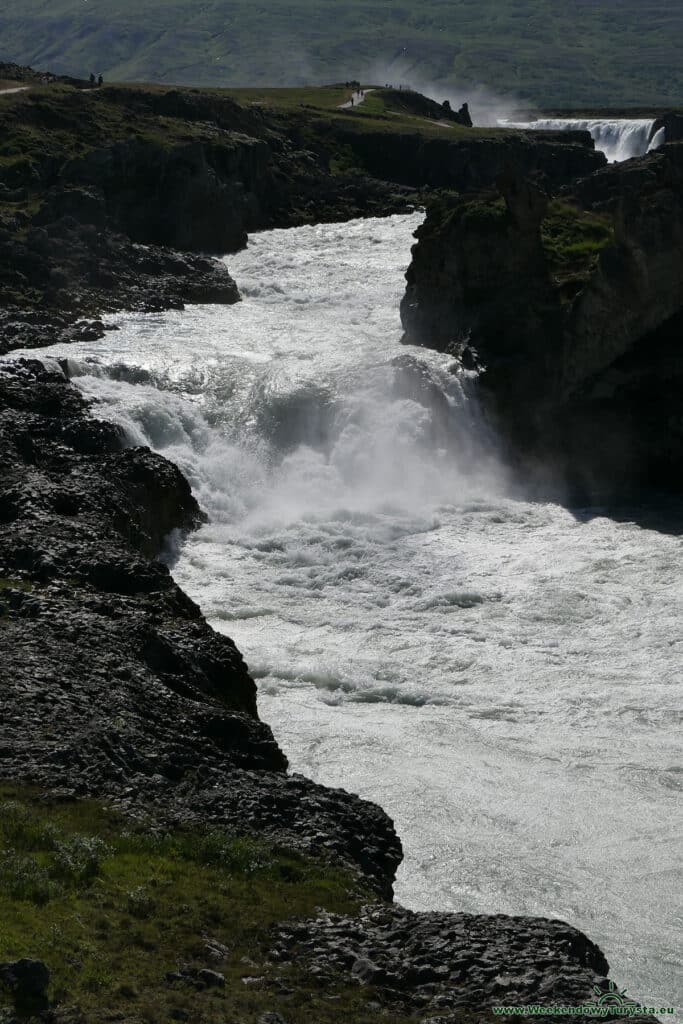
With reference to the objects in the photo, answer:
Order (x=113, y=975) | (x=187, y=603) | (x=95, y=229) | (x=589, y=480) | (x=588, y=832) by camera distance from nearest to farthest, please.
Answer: (x=113, y=975)
(x=588, y=832)
(x=187, y=603)
(x=589, y=480)
(x=95, y=229)

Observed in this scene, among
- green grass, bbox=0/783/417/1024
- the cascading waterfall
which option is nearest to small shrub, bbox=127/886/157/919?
green grass, bbox=0/783/417/1024

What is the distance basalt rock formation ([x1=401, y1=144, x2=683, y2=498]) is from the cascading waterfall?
2480 inches

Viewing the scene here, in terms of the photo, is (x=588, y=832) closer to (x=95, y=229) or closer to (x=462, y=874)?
(x=462, y=874)

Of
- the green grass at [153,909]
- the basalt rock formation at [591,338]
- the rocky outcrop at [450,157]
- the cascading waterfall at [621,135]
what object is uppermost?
the cascading waterfall at [621,135]

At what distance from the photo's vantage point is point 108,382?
41.4 m

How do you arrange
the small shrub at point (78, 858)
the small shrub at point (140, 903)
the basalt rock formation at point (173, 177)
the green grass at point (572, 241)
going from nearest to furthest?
the small shrub at point (140, 903) → the small shrub at point (78, 858) → the green grass at point (572, 241) → the basalt rock formation at point (173, 177)

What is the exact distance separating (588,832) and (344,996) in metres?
8.79

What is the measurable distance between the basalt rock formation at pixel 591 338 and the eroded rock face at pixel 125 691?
1693 cm

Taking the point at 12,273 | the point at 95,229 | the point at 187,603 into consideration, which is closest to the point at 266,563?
the point at 187,603

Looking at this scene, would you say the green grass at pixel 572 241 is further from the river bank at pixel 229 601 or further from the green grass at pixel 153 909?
the green grass at pixel 153 909

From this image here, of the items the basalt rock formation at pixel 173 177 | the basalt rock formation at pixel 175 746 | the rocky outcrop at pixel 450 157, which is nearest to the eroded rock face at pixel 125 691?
the basalt rock formation at pixel 175 746

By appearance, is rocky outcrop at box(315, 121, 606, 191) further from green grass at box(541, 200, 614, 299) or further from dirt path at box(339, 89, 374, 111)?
green grass at box(541, 200, 614, 299)

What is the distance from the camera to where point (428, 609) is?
2959cm

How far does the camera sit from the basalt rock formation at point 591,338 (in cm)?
4003
